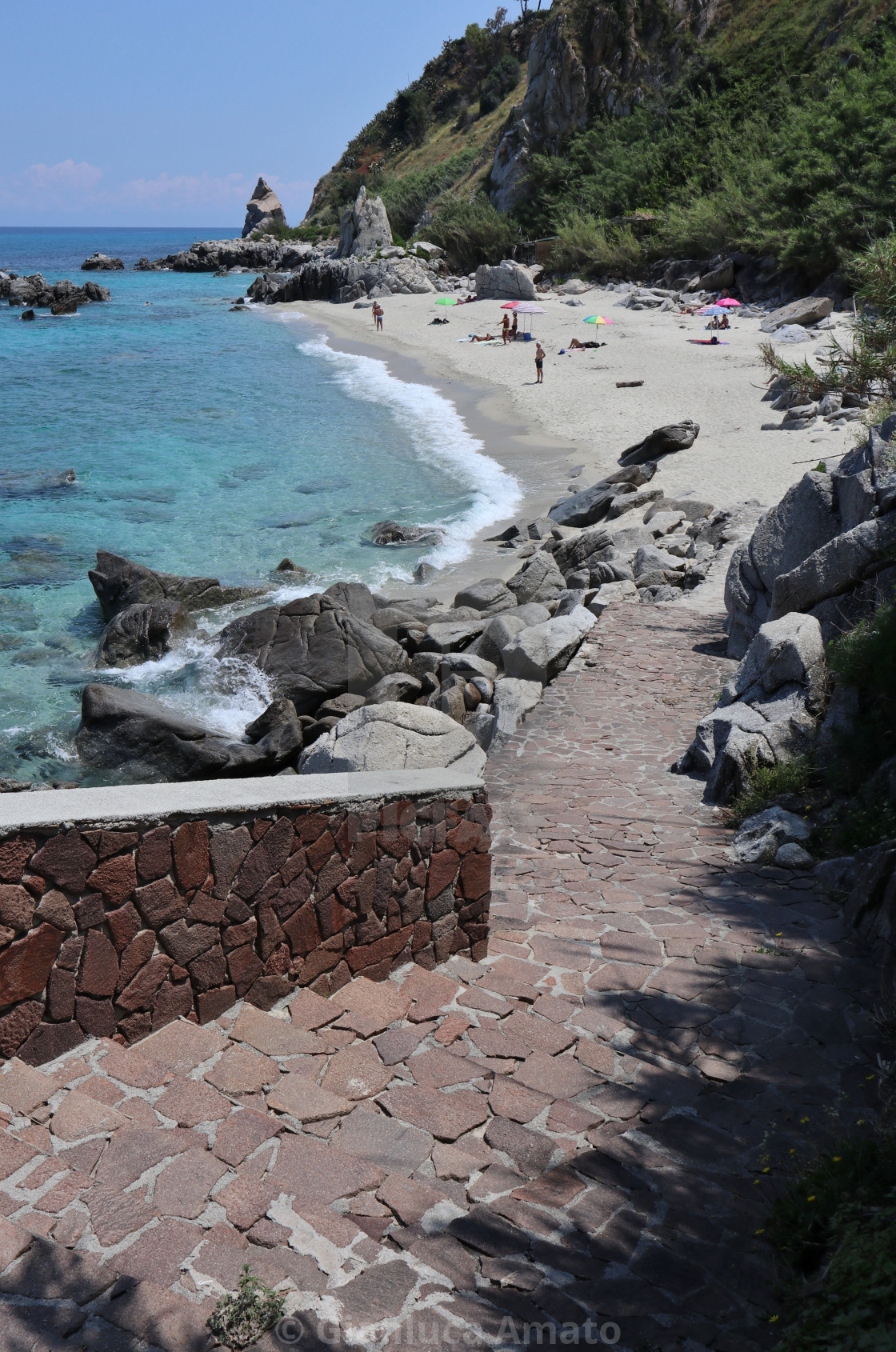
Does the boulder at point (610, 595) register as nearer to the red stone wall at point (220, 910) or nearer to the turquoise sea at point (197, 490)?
the turquoise sea at point (197, 490)

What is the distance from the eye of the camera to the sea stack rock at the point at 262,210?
400 ft

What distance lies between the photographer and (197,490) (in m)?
23.7

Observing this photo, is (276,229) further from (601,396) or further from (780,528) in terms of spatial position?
(780,528)

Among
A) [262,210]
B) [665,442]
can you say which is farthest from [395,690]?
[262,210]

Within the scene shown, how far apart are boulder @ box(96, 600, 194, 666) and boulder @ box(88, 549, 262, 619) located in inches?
23.1

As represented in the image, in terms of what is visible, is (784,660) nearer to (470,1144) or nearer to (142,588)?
(470,1144)

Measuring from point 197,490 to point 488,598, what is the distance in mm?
11287

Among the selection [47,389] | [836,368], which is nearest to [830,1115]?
[836,368]

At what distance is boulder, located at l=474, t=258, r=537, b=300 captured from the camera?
47.1 m

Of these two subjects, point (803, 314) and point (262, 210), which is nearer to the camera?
point (803, 314)

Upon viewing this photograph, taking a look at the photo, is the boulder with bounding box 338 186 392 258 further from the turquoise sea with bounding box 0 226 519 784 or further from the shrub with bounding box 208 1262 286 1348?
the shrub with bounding box 208 1262 286 1348

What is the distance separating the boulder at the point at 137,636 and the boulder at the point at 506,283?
36.1 metres

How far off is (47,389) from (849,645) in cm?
3643

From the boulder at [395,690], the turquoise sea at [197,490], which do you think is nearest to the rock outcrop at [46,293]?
the turquoise sea at [197,490]
